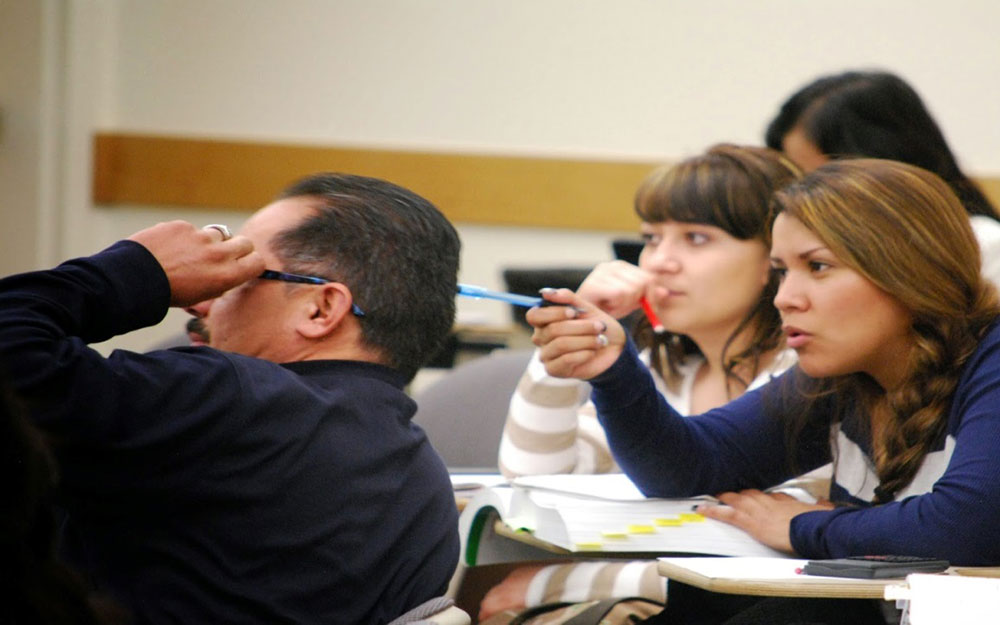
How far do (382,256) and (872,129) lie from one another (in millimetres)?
1588

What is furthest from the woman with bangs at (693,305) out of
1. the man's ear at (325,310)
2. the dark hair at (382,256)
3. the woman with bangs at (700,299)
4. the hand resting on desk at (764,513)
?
the man's ear at (325,310)

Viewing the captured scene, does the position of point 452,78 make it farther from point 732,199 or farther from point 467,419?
point 732,199

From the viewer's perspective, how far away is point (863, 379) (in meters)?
1.75

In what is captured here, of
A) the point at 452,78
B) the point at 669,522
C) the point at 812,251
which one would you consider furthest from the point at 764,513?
the point at 452,78

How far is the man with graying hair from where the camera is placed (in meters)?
1.10

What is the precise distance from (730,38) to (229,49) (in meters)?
2.10

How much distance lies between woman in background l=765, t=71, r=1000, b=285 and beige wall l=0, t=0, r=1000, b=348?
214 centimetres

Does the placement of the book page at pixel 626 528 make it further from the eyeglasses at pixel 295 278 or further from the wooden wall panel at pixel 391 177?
the wooden wall panel at pixel 391 177

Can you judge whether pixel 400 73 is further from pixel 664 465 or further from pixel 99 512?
pixel 99 512

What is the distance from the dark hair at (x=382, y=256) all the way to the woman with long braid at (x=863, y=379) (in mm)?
299

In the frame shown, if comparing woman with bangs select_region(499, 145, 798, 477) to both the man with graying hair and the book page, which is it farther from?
the man with graying hair

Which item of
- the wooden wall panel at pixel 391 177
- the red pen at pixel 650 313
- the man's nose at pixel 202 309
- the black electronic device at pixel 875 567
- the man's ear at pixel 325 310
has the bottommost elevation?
the wooden wall panel at pixel 391 177

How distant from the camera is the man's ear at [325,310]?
1.33 meters

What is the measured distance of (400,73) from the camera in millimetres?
4973
